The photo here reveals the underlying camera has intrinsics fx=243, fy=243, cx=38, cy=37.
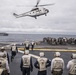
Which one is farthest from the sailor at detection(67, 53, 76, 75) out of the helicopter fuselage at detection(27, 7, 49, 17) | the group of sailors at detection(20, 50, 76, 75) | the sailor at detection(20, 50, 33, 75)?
the helicopter fuselage at detection(27, 7, 49, 17)

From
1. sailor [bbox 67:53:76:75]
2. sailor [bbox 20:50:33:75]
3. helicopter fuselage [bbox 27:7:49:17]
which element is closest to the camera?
sailor [bbox 67:53:76:75]

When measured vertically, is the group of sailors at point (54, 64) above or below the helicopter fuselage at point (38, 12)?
below

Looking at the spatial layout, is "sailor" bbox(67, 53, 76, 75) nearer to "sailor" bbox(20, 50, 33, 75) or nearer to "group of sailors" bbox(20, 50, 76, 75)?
"group of sailors" bbox(20, 50, 76, 75)

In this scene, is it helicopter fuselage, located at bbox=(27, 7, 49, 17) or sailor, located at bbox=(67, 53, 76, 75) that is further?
helicopter fuselage, located at bbox=(27, 7, 49, 17)

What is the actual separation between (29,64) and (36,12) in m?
39.9

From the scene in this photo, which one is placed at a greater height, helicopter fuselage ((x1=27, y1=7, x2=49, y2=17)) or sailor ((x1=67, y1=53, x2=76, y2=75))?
helicopter fuselage ((x1=27, y1=7, x2=49, y2=17))

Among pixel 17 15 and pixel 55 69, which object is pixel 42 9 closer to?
pixel 17 15

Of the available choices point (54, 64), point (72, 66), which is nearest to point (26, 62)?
point (54, 64)

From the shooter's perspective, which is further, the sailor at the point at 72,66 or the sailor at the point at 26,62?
the sailor at the point at 26,62

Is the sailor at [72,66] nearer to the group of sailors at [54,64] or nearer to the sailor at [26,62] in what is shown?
the group of sailors at [54,64]

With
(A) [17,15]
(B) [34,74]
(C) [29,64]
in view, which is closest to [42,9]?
(A) [17,15]

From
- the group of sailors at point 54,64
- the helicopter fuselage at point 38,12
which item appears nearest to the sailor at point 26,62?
the group of sailors at point 54,64

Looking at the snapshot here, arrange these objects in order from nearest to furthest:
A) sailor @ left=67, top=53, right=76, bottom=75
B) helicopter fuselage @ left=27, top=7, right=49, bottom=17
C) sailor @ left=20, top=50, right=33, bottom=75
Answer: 1. sailor @ left=67, top=53, right=76, bottom=75
2. sailor @ left=20, top=50, right=33, bottom=75
3. helicopter fuselage @ left=27, top=7, right=49, bottom=17

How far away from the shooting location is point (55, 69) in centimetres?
1073
